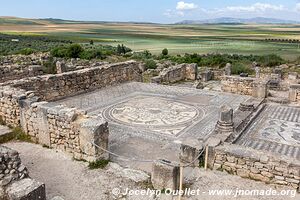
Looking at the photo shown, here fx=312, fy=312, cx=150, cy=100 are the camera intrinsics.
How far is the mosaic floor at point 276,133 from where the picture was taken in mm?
8617

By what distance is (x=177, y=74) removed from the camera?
66.7ft

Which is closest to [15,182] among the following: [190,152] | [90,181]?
[90,181]

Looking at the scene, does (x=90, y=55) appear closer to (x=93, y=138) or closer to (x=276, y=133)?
(x=276, y=133)

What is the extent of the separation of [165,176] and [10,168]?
2.92 metres

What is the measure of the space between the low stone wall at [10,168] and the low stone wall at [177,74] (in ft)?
41.6

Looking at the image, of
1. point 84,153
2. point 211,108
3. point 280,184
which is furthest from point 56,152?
point 211,108

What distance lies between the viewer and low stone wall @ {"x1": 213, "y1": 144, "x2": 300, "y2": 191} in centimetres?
625

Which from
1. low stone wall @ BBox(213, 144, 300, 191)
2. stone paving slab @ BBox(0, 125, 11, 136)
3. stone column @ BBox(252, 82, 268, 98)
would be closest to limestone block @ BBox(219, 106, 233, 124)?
low stone wall @ BBox(213, 144, 300, 191)

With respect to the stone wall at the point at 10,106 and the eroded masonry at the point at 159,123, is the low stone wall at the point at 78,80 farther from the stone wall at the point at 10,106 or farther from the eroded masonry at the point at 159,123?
the stone wall at the point at 10,106

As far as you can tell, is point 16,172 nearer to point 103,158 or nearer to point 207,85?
point 103,158

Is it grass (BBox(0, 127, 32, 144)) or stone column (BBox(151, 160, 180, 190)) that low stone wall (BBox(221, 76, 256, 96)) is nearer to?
stone column (BBox(151, 160, 180, 190))

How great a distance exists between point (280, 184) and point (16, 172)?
518 centimetres

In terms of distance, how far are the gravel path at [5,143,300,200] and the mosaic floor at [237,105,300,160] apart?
2446 millimetres

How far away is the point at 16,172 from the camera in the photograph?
577 centimetres
